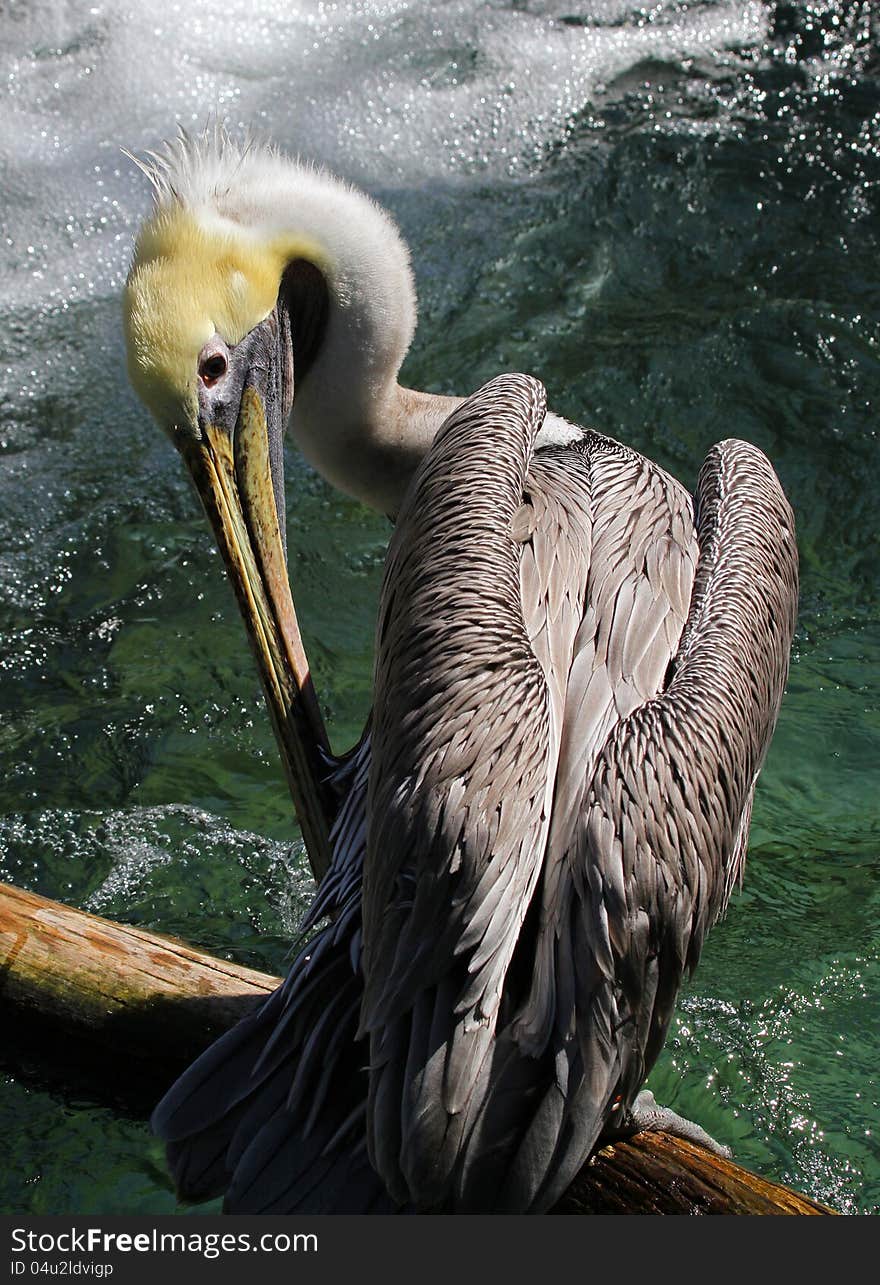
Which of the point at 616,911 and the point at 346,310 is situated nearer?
the point at 616,911

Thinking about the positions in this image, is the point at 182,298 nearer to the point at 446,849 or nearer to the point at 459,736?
the point at 459,736

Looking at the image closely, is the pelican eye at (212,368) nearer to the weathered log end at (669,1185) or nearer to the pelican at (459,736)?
the pelican at (459,736)

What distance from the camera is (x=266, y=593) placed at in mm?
3143

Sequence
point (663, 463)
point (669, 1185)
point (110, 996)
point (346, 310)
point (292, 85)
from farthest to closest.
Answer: point (292, 85), point (663, 463), point (346, 310), point (110, 996), point (669, 1185)

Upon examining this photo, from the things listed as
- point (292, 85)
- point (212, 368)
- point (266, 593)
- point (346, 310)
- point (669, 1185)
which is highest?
point (292, 85)

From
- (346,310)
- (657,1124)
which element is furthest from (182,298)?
(657,1124)

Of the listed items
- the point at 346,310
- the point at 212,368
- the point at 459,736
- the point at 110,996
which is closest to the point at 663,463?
the point at 346,310

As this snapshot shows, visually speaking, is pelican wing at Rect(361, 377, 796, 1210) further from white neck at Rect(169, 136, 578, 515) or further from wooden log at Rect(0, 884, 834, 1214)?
white neck at Rect(169, 136, 578, 515)

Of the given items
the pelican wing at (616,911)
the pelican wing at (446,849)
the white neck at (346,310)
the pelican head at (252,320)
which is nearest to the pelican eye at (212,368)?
the pelican head at (252,320)

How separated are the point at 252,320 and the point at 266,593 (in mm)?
617

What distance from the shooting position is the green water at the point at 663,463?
11.9ft

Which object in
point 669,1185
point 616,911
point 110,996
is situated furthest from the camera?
point 110,996

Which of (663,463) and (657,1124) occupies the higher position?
(663,463)

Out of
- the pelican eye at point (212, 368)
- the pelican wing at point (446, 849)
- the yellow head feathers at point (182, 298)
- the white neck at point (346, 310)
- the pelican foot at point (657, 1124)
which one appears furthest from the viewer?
the white neck at point (346, 310)
